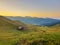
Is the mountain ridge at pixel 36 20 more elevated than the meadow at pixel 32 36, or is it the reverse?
the mountain ridge at pixel 36 20

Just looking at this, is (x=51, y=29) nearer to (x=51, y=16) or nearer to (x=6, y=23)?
(x=51, y=16)

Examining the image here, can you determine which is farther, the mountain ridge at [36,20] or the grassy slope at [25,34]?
the mountain ridge at [36,20]

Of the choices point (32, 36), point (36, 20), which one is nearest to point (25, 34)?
point (32, 36)

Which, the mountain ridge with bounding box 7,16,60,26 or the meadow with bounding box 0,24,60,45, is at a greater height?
the mountain ridge with bounding box 7,16,60,26

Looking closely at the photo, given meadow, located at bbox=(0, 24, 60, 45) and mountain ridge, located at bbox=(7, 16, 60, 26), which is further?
mountain ridge, located at bbox=(7, 16, 60, 26)

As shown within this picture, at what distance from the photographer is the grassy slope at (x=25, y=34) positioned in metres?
1.99

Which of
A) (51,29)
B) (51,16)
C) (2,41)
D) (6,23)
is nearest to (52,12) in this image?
(51,16)

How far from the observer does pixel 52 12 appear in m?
2.15

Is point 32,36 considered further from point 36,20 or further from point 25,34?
point 36,20

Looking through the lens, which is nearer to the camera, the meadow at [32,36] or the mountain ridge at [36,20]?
the meadow at [32,36]

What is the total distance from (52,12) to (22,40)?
59 cm

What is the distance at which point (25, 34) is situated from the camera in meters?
2.04

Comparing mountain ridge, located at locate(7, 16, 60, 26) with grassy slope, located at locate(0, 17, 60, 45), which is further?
mountain ridge, located at locate(7, 16, 60, 26)

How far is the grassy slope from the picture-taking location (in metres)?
1.99
